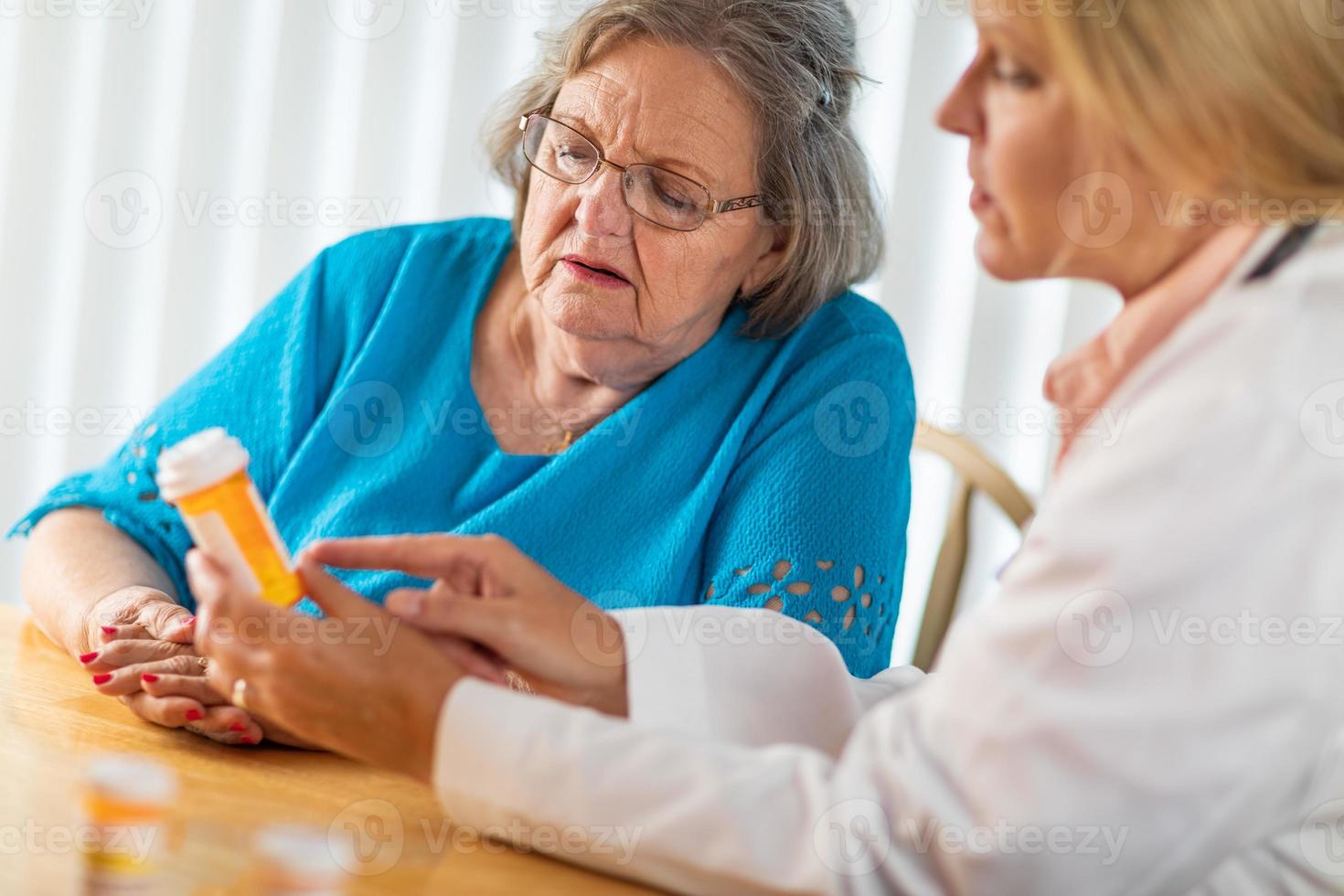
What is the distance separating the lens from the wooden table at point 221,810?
0.84 metres

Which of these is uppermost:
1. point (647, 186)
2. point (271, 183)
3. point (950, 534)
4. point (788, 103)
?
point (788, 103)

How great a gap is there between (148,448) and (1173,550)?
4.14 ft

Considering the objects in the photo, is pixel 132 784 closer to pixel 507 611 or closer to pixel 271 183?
pixel 507 611

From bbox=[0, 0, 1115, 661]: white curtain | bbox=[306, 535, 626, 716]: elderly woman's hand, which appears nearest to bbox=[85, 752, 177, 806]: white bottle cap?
bbox=[306, 535, 626, 716]: elderly woman's hand

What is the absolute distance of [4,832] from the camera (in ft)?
2.84

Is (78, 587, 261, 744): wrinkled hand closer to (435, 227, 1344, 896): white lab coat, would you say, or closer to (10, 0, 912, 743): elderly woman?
(10, 0, 912, 743): elderly woman

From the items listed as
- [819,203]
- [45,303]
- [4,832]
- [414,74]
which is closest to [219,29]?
[414,74]

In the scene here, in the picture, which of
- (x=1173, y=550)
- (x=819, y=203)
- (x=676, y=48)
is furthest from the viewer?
(x=819, y=203)

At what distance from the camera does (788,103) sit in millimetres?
1549

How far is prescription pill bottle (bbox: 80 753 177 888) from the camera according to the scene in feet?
2.45

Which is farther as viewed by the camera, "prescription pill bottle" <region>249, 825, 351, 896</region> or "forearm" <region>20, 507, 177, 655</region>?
"forearm" <region>20, 507, 177, 655</region>

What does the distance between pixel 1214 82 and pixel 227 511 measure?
74 centimetres

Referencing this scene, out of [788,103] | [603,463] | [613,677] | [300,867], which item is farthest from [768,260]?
[300,867]

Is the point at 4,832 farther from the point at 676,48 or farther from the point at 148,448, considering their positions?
the point at 676,48
